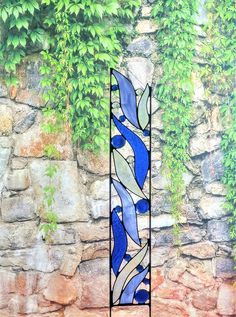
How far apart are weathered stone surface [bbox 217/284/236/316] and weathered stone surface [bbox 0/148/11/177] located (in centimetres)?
120

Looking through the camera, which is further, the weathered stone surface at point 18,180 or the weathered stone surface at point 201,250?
the weathered stone surface at point 201,250

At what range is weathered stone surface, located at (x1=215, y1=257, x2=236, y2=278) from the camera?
2.24 metres

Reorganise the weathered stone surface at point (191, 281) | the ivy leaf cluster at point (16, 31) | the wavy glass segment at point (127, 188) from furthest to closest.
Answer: the weathered stone surface at point (191, 281)
the wavy glass segment at point (127, 188)
the ivy leaf cluster at point (16, 31)

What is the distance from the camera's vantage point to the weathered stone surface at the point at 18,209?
2051 millimetres

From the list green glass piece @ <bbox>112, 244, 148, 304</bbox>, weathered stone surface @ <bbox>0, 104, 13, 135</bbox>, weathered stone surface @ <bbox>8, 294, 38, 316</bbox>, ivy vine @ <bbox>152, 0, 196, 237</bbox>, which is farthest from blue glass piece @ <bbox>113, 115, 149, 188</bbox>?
weathered stone surface @ <bbox>8, 294, 38, 316</bbox>

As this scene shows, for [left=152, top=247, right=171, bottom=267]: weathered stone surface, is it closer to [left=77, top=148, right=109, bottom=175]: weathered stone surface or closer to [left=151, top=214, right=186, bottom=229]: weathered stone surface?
[left=151, top=214, right=186, bottom=229]: weathered stone surface

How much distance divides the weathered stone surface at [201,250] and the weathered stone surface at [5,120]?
99 centimetres

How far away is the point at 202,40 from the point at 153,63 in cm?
27

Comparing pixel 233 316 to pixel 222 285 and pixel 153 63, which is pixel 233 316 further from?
pixel 153 63

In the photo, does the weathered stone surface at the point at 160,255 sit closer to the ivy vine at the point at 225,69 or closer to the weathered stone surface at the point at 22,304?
the ivy vine at the point at 225,69

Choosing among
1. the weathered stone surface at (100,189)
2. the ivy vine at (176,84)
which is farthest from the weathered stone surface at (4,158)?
the ivy vine at (176,84)

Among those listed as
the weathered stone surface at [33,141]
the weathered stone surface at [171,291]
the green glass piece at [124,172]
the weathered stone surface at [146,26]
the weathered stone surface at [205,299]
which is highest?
the weathered stone surface at [146,26]

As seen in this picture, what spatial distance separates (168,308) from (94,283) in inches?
15.2

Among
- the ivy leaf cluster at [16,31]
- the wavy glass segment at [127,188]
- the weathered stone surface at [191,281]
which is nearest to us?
the ivy leaf cluster at [16,31]
